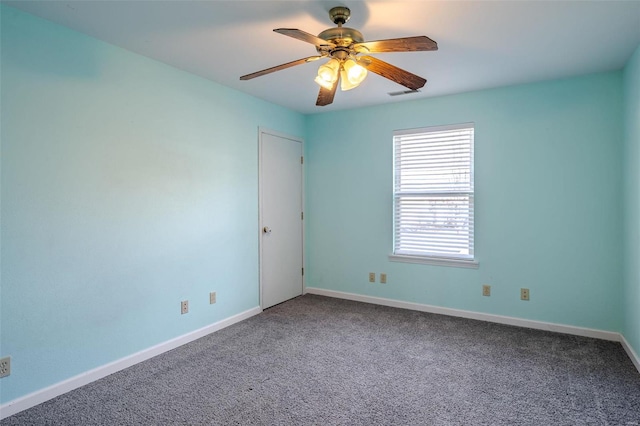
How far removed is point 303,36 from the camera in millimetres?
1853

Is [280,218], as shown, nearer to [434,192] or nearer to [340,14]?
[434,192]

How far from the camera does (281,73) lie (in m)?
3.28

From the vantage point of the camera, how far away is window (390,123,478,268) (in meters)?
3.94

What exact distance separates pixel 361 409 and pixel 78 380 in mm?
1980

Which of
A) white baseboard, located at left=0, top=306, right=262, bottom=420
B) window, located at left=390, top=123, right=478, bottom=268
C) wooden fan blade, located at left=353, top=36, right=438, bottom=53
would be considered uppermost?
wooden fan blade, located at left=353, top=36, right=438, bottom=53

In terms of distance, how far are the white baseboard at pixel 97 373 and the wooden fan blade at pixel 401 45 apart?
9.30 ft

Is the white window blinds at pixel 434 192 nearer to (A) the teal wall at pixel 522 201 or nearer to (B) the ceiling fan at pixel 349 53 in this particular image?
(A) the teal wall at pixel 522 201

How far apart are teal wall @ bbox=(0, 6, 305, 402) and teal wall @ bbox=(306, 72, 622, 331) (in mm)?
1697

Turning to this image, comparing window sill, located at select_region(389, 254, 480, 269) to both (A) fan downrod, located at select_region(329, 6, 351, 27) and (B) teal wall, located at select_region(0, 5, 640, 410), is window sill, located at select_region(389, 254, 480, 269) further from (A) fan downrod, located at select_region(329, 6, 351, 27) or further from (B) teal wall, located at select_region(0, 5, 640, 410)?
(A) fan downrod, located at select_region(329, 6, 351, 27)

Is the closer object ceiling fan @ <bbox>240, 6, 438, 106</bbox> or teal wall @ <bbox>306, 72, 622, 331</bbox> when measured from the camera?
ceiling fan @ <bbox>240, 6, 438, 106</bbox>

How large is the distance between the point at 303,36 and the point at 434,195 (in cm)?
272

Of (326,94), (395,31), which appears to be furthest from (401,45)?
(326,94)

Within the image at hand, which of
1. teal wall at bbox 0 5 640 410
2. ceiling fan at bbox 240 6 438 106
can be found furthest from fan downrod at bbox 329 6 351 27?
teal wall at bbox 0 5 640 410

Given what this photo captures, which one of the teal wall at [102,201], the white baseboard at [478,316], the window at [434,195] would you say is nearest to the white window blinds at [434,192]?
the window at [434,195]
